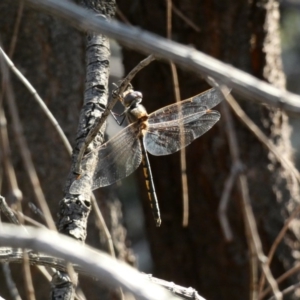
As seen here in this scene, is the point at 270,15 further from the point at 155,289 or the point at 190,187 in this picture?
the point at 155,289

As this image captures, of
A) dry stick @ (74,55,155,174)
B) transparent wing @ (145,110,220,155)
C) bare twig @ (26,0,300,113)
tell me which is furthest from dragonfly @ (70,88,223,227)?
bare twig @ (26,0,300,113)

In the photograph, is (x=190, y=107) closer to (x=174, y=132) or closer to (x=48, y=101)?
(x=174, y=132)

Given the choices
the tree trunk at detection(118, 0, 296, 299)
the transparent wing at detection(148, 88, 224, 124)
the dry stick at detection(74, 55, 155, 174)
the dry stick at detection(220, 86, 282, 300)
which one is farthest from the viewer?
the tree trunk at detection(118, 0, 296, 299)

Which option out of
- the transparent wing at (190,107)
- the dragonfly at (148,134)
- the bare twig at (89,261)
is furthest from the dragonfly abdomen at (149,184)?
the bare twig at (89,261)

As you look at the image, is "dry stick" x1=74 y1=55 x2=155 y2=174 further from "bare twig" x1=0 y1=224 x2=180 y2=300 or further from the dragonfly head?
"bare twig" x1=0 y1=224 x2=180 y2=300

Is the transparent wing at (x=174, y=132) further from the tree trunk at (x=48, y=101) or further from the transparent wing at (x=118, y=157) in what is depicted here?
the tree trunk at (x=48, y=101)

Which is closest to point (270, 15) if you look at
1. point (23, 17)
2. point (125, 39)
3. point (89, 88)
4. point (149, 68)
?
point (149, 68)
